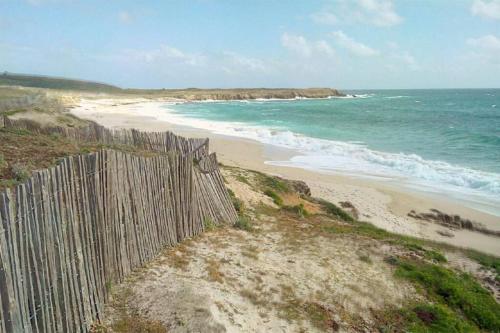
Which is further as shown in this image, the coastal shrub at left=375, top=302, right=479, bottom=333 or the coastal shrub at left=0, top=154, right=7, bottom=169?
the coastal shrub at left=0, top=154, right=7, bottom=169

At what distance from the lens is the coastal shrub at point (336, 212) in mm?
12656

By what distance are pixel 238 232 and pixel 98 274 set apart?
388cm

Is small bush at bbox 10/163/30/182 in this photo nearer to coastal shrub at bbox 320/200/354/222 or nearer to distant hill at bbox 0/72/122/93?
coastal shrub at bbox 320/200/354/222

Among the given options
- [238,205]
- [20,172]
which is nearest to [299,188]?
[238,205]

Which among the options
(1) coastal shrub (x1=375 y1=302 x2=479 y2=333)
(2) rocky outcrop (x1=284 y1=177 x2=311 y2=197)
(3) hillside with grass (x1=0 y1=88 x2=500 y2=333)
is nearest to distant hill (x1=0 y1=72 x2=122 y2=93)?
(2) rocky outcrop (x1=284 y1=177 x2=311 y2=197)

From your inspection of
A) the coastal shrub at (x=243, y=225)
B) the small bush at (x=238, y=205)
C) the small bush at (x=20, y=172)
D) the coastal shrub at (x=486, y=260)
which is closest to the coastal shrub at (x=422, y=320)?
the coastal shrub at (x=486, y=260)

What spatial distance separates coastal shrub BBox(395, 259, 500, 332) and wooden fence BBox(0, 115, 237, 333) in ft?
13.3

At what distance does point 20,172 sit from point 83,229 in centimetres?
190

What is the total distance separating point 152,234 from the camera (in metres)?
7.09

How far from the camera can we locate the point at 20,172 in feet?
20.6

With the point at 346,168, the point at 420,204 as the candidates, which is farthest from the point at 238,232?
the point at 346,168

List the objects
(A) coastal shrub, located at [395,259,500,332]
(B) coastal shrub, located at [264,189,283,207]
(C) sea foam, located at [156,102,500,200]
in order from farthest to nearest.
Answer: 1. (C) sea foam, located at [156,102,500,200]
2. (B) coastal shrub, located at [264,189,283,207]
3. (A) coastal shrub, located at [395,259,500,332]

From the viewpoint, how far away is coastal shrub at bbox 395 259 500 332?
6855 millimetres

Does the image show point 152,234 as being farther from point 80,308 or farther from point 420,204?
point 420,204
